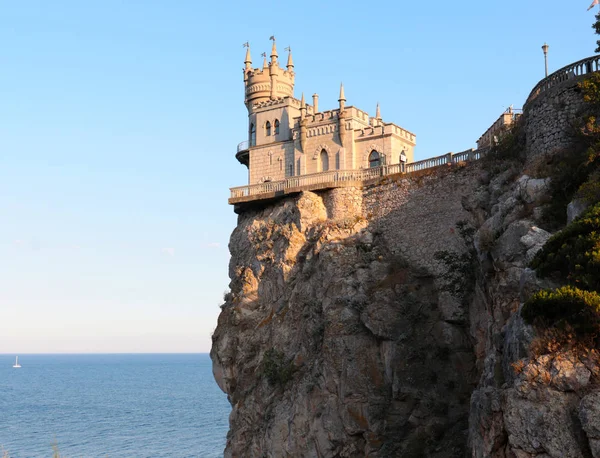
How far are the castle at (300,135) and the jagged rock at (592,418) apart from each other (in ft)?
83.6

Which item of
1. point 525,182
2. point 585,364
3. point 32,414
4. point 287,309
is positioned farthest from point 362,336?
point 32,414

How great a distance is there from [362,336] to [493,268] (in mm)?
10073

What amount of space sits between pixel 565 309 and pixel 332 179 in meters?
25.2

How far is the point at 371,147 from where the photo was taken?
47875 mm

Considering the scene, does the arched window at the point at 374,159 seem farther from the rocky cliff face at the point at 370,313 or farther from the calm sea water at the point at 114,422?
the calm sea water at the point at 114,422

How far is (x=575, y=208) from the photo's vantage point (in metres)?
27.0

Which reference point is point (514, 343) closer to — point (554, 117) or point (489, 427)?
point (489, 427)

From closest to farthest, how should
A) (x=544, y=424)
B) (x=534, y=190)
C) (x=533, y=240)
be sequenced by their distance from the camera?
(x=544, y=424)
(x=533, y=240)
(x=534, y=190)

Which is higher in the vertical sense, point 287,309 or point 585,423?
point 287,309

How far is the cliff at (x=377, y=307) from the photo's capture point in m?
34.4

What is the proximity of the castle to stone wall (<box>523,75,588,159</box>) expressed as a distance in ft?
34.0

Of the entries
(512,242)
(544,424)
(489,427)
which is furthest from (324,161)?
(544,424)

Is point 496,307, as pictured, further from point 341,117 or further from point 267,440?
point 341,117

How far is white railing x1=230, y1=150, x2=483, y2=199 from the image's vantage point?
41.9 meters
